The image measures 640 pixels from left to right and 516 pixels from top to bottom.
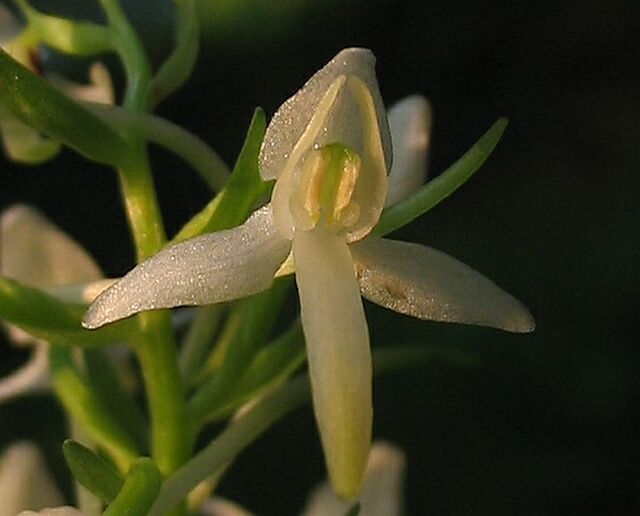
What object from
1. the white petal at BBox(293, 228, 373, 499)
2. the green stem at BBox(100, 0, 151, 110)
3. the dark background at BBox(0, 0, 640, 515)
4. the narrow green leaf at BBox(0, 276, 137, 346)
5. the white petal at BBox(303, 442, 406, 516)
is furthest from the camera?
the dark background at BBox(0, 0, 640, 515)

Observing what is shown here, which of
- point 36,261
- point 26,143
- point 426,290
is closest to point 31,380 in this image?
point 36,261

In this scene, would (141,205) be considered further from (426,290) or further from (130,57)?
(426,290)

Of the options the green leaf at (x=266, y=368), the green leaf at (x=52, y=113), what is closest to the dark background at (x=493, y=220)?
the green leaf at (x=266, y=368)

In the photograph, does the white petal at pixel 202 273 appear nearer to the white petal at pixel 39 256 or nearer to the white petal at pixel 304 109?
the white petal at pixel 304 109

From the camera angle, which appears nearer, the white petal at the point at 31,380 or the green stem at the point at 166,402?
the green stem at the point at 166,402

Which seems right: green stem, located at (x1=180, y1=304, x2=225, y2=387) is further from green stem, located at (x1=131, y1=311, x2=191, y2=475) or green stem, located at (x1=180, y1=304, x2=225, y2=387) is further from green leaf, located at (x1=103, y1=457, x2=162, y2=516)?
green leaf, located at (x1=103, y1=457, x2=162, y2=516)

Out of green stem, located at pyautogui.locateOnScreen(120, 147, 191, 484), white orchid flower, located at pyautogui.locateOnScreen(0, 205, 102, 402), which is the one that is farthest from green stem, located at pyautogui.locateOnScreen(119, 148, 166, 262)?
white orchid flower, located at pyautogui.locateOnScreen(0, 205, 102, 402)

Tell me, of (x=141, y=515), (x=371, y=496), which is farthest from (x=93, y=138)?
(x=371, y=496)
